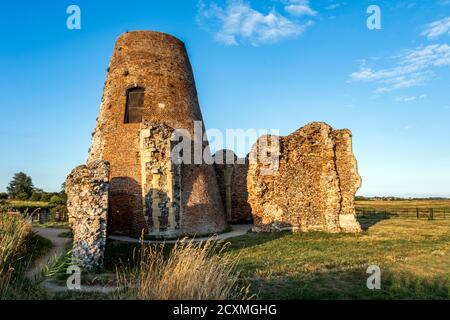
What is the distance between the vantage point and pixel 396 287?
25.7ft

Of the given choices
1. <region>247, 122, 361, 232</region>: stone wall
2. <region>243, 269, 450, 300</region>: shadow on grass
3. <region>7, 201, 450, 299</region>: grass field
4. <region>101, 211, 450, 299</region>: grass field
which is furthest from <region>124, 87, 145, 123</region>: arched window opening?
<region>243, 269, 450, 300</region>: shadow on grass

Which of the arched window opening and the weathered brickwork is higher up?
the arched window opening

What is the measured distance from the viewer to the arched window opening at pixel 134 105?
18.1 m

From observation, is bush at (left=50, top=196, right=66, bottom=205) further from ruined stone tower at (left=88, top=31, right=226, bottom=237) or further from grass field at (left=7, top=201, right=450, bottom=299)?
grass field at (left=7, top=201, right=450, bottom=299)

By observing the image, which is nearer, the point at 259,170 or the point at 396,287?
the point at 396,287

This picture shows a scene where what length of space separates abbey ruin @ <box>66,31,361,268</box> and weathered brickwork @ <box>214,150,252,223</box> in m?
4.45

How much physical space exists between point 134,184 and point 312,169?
9450 mm

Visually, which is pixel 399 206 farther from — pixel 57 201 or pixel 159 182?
pixel 159 182

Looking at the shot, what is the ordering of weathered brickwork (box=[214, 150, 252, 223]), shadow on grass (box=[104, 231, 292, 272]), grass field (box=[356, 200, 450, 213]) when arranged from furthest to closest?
grass field (box=[356, 200, 450, 213]), weathered brickwork (box=[214, 150, 252, 223]), shadow on grass (box=[104, 231, 292, 272])

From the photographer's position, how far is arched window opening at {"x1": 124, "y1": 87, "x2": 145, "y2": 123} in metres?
18.1

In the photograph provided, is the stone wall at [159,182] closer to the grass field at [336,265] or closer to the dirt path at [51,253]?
the grass field at [336,265]

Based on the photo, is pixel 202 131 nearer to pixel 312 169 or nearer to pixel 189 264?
pixel 312 169
